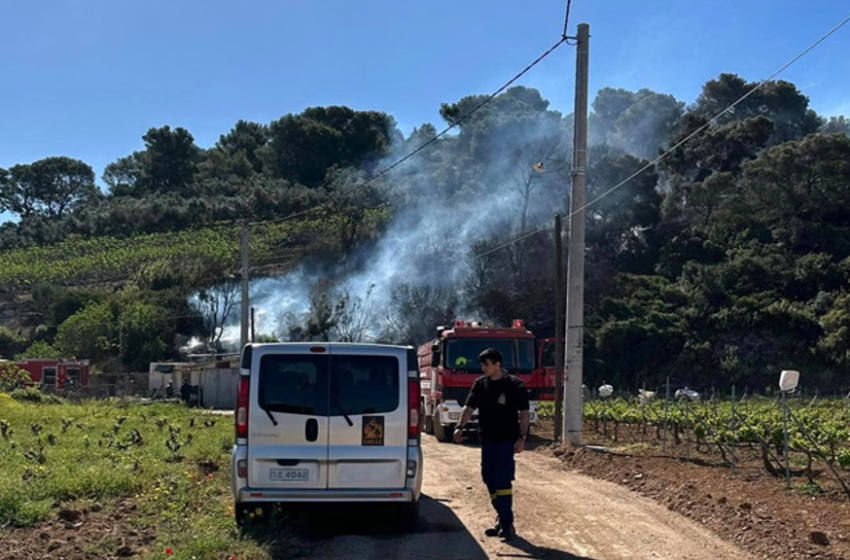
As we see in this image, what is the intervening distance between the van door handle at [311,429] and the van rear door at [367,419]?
0.45 feet

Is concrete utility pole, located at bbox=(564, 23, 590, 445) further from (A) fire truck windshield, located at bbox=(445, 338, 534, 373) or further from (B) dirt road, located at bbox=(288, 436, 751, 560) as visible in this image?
(B) dirt road, located at bbox=(288, 436, 751, 560)

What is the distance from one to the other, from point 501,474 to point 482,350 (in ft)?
41.3

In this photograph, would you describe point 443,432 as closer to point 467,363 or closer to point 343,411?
point 467,363

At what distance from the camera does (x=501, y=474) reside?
873 centimetres

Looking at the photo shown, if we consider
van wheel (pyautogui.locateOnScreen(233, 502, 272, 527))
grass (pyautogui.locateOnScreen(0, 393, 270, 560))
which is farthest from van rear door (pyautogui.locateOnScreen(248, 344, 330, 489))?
grass (pyautogui.locateOnScreen(0, 393, 270, 560))

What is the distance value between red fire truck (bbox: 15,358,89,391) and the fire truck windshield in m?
32.3

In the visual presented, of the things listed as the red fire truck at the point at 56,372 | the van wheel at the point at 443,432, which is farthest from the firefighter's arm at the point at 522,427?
the red fire truck at the point at 56,372

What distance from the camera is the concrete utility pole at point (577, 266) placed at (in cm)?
1769

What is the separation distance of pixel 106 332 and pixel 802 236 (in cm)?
4392

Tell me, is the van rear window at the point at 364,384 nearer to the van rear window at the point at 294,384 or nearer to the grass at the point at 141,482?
the van rear window at the point at 294,384

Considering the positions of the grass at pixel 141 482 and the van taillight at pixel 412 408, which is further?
the van taillight at pixel 412 408

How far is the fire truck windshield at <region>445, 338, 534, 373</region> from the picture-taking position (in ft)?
69.4

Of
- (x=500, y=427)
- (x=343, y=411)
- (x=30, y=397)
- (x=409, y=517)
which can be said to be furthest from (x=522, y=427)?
(x=30, y=397)

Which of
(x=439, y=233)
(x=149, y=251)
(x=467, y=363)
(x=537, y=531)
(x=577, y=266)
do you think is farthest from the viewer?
(x=149, y=251)
